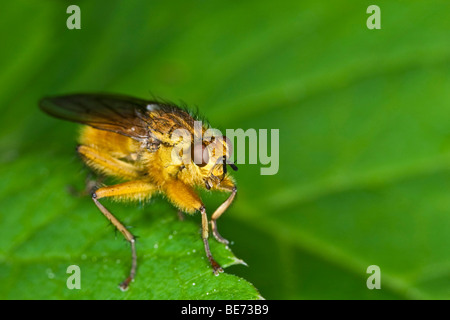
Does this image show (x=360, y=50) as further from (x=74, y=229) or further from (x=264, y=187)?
(x=74, y=229)

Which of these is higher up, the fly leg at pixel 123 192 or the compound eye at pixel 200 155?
the compound eye at pixel 200 155

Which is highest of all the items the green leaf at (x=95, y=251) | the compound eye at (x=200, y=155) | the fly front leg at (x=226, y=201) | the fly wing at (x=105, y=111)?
the fly wing at (x=105, y=111)

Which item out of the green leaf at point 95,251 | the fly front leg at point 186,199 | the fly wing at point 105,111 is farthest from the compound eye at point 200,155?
the fly wing at point 105,111

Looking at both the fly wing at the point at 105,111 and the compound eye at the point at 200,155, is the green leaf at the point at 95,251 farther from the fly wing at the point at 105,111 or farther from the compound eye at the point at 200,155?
the fly wing at the point at 105,111

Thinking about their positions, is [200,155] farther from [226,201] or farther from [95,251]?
[95,251]

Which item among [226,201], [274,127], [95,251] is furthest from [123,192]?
[274,127]
